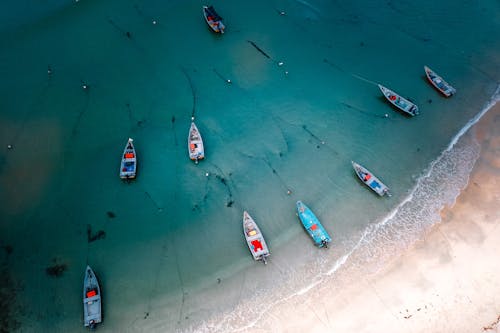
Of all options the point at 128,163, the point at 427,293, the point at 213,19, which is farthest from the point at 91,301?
the point at 213,19

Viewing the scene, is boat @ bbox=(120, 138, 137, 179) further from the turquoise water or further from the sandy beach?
the sandy beach

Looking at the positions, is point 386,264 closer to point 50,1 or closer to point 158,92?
point 158,92

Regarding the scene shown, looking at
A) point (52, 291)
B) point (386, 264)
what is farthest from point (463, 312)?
point (52, 291)

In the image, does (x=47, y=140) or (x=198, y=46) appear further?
(x=198, y=46)

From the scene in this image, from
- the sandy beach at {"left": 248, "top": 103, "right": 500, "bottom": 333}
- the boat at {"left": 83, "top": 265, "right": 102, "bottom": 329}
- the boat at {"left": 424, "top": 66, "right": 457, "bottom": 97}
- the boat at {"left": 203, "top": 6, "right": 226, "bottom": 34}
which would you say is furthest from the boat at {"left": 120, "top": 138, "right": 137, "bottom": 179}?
the boat at {"left": 424, "top": 66, "right": 457, "bottom": 97}

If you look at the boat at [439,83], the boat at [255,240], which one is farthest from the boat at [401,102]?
the boat at [255,240]

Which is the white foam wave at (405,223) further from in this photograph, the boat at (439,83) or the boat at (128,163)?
the boat at (128,163)
